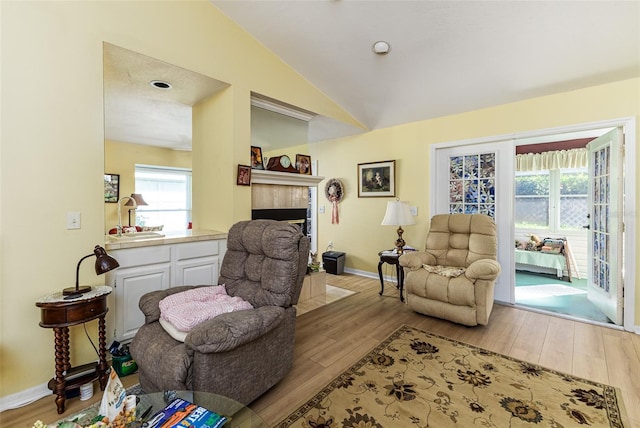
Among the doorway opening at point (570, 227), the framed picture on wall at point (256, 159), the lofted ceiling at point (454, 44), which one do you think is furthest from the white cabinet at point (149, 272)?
the doorway opening at point (570, 227)

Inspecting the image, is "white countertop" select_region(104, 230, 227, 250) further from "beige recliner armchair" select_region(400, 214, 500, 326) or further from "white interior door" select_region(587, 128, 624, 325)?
"white interior door" select_region(587, 128, 624, 325)

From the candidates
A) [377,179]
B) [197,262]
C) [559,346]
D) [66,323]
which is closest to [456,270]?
[559,346]

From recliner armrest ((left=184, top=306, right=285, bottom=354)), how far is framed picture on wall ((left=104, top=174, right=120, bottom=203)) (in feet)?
15.8

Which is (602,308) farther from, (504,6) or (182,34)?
(182,34)

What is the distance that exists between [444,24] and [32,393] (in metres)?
4.11

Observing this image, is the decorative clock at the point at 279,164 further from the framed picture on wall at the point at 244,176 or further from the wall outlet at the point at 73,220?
the wall outlet at the point at 73,220

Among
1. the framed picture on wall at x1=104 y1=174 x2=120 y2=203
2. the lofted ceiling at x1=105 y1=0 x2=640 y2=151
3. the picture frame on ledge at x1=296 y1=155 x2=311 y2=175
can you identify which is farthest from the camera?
the framed picture on wall at x1=104 y1=174 x2=120 y2=203

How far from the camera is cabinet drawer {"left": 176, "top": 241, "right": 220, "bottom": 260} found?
2.59 meters

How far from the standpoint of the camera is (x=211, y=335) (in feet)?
4.73

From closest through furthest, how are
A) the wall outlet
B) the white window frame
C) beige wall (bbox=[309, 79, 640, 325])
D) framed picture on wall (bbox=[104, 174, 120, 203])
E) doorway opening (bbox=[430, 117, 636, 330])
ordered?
the wall outlet
doorway opening (bbox=[430, 117, 636, 330])
beige wall (bbox=[309, 79, 640, 325])
framed picture on wall (bbox=[104, 174, 120, 203])
the white window frame

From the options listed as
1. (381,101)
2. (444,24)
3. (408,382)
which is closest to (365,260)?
(381,101)

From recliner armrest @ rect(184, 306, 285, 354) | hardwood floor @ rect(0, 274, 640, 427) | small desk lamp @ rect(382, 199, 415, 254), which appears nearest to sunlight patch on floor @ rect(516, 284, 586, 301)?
hardwood floor @ rect(0, 274, 640, 427)

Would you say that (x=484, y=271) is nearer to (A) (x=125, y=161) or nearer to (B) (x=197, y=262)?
(B) (x=197, y=262)

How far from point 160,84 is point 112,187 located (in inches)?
132
